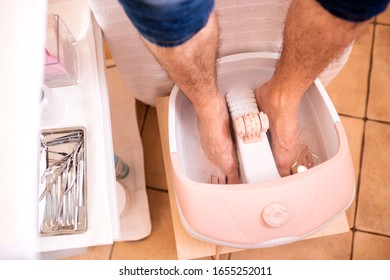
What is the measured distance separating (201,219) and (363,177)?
72 cm

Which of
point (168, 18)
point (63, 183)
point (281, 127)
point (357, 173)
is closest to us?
point (168, 18)

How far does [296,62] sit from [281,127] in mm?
193

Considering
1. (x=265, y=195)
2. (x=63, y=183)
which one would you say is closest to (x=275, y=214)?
(x=265, y=195)

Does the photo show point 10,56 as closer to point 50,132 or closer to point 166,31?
point 166,31

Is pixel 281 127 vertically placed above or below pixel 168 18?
below

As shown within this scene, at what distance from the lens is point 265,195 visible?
0.73 metres

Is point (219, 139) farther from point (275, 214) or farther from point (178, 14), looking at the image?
point (178, 14)

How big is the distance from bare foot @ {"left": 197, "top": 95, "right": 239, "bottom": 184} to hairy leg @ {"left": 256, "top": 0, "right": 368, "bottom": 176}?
0.34ft

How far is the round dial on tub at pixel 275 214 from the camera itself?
0.73 metres

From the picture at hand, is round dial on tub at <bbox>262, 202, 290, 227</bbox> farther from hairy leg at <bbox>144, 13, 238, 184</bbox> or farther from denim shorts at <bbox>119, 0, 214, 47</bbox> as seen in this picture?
denim shorts at <bbox>119, 0, 214, 47</bbox>

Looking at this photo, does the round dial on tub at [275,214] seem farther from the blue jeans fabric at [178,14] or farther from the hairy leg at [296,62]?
the blue jeans fabric at [178,14]

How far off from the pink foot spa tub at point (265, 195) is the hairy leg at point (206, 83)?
0.05 m

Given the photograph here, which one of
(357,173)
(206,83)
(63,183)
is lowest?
(357,173)

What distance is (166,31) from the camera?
469 millimetres
